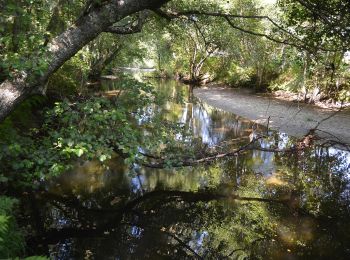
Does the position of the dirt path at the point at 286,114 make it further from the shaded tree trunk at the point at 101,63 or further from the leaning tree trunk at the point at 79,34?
the shaded tree trunk at the point at 101,63

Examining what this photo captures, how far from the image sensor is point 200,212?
7.77 meters

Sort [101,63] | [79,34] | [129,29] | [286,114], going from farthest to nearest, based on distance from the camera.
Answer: [101,63], [286,114], [129,29], [79,34]

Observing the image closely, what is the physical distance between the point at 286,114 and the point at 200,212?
A: 13574 mm

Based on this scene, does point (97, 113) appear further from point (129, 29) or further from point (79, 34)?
point (129, 29)

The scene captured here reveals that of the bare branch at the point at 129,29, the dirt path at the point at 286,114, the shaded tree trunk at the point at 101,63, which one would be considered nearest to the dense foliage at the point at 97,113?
the bare branch at the point at 129,29

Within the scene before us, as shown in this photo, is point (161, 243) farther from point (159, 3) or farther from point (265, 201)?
point (159, 3)

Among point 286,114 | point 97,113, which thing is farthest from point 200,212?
point 286,114

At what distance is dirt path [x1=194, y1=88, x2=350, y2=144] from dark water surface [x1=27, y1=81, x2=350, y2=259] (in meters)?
3.13

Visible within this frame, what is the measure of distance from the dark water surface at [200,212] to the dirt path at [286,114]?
313 cm

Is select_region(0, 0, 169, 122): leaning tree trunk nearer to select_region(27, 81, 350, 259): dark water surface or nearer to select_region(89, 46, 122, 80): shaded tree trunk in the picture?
select_region(27, 81, 350, 259): dark water surface

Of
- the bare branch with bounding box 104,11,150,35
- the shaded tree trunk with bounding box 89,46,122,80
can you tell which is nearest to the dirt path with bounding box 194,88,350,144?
the bare branch with bounding box 104,11,150,35

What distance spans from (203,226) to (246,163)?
4607mm

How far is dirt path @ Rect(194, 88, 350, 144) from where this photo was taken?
15633mm

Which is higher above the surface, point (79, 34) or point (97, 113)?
point (79, 34)
